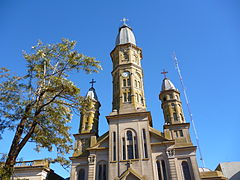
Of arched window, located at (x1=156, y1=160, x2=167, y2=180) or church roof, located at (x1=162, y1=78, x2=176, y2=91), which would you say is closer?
arched window, located at (x1=156, y1=160, x2=167, y2=180)

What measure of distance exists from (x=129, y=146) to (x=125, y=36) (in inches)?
951

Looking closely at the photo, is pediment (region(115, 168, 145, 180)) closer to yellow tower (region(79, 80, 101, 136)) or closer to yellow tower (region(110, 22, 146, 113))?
yellow tower (region(110, 22, 146, 113))

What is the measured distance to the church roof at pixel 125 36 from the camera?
42.6m

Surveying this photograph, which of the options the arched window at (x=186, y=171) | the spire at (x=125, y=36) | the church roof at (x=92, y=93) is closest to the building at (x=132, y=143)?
the arched window at (x=186, y=171)

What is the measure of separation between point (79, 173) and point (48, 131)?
17232 mm

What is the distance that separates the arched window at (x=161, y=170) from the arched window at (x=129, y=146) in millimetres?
3238

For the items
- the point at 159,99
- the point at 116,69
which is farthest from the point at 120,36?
the point at 159,99

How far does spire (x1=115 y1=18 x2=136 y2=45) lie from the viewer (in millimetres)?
42625

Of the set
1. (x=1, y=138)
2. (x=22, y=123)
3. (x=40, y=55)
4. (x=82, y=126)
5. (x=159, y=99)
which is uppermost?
(x=159, y=99)

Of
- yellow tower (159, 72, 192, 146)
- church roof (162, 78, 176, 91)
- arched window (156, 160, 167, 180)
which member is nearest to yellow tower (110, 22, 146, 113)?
yellow tower (159, 72, 192, 146)

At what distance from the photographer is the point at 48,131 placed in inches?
620

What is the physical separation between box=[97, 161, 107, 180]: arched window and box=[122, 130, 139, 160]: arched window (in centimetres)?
336

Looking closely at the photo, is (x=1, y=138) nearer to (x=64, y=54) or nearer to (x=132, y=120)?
(x=64, y=54)

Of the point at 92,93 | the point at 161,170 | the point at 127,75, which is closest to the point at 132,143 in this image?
the point at 161,170
